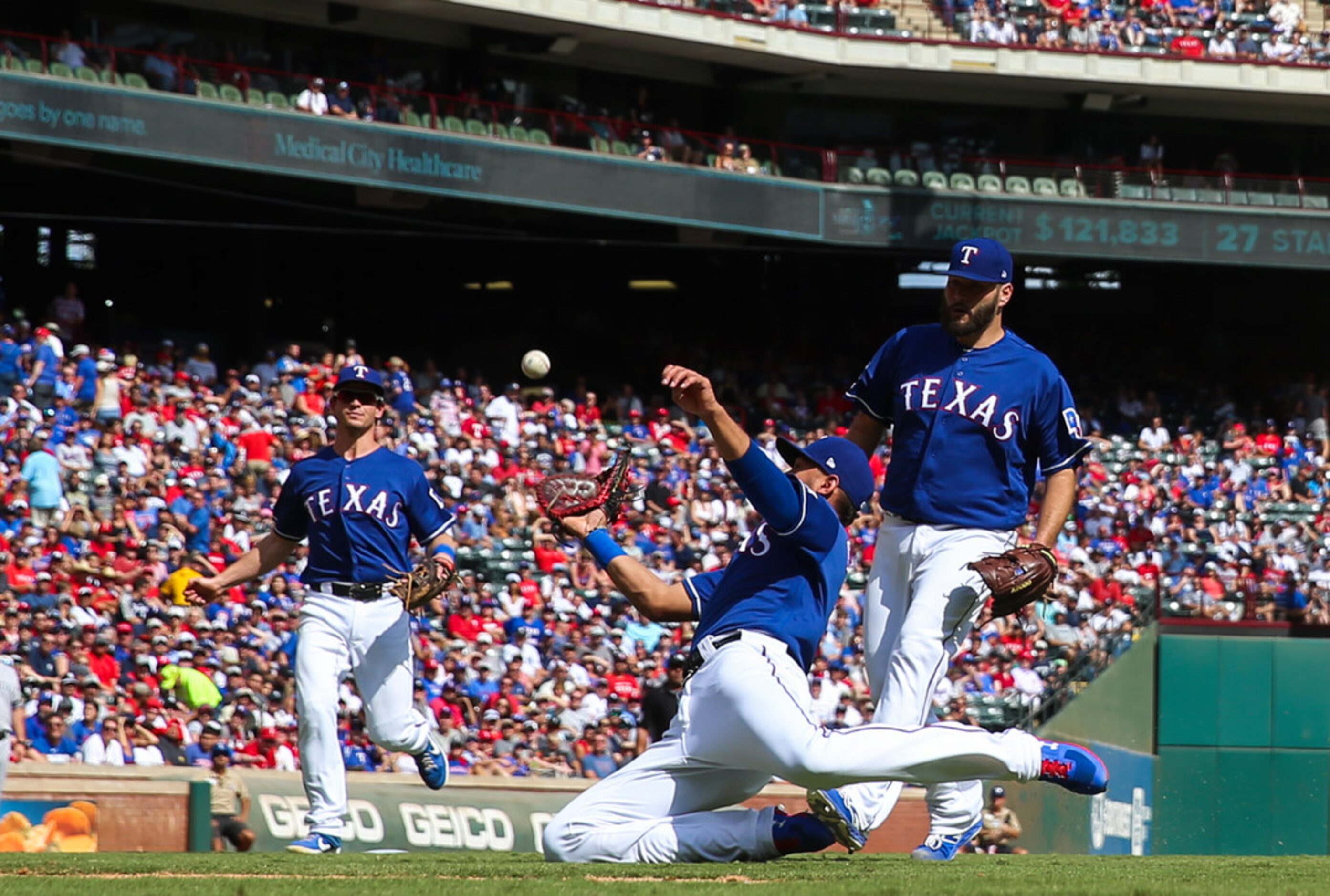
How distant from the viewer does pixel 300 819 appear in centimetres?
1119

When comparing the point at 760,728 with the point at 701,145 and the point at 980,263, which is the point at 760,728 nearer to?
the point at 980,263

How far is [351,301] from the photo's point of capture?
27.3 metres

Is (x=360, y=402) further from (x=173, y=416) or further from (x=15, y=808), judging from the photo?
(x=173, y=416)

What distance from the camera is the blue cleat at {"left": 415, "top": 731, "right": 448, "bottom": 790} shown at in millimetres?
8570

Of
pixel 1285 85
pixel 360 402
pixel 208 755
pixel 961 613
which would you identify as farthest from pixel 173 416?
pixel 1285 85

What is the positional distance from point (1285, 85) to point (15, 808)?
2464 centimetres

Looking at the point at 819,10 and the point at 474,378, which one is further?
the point at 819,10

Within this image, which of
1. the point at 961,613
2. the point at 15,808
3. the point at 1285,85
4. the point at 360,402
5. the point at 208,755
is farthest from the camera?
the point at 1285,85

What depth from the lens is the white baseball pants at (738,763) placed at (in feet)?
18.0

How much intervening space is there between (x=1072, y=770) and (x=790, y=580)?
3.49ft

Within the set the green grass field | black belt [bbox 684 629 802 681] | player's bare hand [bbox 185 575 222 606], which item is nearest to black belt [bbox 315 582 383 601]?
player's bare hand [bbox 185 575 222 606]

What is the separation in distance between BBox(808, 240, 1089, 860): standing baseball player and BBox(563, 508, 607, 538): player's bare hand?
1261 mm

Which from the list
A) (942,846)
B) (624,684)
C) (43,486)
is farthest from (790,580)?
(43,486)

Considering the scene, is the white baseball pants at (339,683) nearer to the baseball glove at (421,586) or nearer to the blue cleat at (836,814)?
the baseball glove at (421,586)
